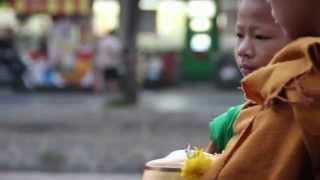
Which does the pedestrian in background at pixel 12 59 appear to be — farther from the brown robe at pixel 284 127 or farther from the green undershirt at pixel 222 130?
the brown robe at pixel 284 127

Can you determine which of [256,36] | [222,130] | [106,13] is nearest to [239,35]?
[256,36]

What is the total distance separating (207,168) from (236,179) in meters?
0.09

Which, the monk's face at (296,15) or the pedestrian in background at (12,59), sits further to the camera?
the pedestrian in background at (12,59)

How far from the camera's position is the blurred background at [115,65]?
633 inches

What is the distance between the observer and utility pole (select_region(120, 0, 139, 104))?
17.8 meters

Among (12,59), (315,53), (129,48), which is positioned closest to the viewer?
(315,53)

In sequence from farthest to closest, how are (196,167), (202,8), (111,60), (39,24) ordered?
(202,8)
(39,24)
(111,60)
(196,167)

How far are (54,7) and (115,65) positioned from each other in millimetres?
3865

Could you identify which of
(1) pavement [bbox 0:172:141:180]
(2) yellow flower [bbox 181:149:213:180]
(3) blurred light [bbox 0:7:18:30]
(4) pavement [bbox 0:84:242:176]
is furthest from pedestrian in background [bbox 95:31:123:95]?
(2) yellow flower [bbox 181:149:213:180]

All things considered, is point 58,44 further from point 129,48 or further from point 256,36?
point 256,36

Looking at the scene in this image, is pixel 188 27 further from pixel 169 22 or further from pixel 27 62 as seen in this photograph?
pixel 27 62

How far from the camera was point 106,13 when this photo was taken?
83.0ft

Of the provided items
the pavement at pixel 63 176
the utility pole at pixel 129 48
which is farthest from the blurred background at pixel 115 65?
the pavement at pixel 63 176

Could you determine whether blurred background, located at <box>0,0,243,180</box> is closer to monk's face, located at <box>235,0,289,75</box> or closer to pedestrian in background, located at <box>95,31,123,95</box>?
pedestrian in background, located at <box>95,31,123,95</box>
